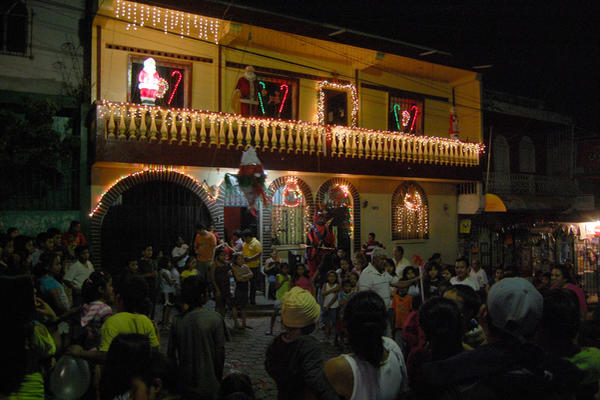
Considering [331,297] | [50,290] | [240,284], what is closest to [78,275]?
[50,290]

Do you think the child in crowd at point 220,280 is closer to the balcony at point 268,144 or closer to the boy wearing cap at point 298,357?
the balcony at point 268,144

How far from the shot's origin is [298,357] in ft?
9.21

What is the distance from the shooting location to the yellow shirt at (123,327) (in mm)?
3609

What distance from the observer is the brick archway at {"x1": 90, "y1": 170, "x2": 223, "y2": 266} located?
11.4m

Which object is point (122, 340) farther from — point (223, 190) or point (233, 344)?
point (223, 190)

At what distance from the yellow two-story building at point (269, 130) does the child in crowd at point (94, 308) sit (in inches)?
263

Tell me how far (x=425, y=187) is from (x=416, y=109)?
10.0 feet

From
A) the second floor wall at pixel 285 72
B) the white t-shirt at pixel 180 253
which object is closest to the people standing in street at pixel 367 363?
the white t-shirt at pixel 180 253

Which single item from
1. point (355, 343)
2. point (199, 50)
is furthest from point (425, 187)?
point (355, 343)

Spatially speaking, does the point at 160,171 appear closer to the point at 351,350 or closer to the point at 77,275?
the point at 77,275

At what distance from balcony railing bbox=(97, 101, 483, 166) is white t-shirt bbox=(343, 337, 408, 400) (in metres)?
9.63

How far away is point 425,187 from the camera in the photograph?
57.5ft

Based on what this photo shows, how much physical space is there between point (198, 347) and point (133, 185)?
8.95 meters

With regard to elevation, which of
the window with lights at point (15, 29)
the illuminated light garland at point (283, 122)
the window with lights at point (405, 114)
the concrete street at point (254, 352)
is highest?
the window with lights at point (15, 29)
